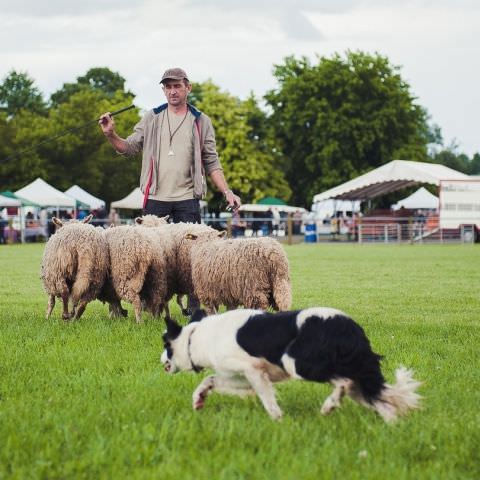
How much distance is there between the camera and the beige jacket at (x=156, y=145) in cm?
1094

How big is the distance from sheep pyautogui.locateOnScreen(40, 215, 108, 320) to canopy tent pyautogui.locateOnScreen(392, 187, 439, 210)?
56141mm

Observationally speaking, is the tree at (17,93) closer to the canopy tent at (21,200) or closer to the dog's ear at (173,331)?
the canopy tent at (21,200)

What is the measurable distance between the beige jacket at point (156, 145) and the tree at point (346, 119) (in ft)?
182

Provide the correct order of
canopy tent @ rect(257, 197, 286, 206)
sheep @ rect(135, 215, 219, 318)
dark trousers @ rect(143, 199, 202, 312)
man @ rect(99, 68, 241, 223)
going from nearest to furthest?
sheep @ rect(135, 215, 219, 318) → man @ rect(99, 68, 241, 223) → dark trousers @ rect(143, 199, 202, 312) → canopy tent @ rect(257, 197, 286, 206)

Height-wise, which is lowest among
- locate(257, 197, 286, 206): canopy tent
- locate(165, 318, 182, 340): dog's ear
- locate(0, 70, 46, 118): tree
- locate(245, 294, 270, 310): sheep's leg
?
locate(245, 294, 270, 310): sheep's leg

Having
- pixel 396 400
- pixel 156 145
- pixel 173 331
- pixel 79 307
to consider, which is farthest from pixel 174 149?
pixel 396 400

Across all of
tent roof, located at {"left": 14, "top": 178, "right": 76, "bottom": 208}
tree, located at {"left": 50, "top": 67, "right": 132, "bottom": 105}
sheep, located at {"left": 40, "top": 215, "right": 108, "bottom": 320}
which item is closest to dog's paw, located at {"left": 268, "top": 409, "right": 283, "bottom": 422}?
sheep, located at {"left": 40, "top": 215, "right": 108, "bottom": 320}

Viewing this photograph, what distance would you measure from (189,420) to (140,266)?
5.18 m

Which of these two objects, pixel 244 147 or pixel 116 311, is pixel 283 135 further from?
pixel 116 311

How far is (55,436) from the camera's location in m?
4.79

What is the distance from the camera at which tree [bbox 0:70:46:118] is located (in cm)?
9250

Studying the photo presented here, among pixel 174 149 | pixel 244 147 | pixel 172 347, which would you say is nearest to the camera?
pixel 172 347

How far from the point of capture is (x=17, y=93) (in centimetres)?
9406

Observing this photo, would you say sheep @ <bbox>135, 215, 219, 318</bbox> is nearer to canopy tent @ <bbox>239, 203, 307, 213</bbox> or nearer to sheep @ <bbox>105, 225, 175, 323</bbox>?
sheep @ <bbox>105, 225, 175, 323</bbox>
